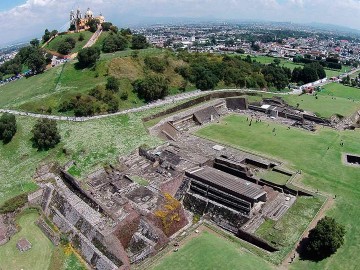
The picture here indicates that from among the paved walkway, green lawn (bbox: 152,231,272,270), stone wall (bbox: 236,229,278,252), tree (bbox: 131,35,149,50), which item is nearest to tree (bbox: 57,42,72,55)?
tree (bbox: 131,35,149,50)

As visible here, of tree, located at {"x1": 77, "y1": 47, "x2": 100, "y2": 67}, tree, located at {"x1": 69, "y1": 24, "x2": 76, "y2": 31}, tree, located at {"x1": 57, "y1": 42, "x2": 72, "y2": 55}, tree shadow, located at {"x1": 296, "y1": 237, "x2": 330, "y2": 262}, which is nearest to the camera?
tree shadow, located at {"x1": 296, "y1": 237, "x2": 330, "y2": 262}

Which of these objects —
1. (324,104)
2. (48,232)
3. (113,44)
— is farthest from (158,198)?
(113,44)

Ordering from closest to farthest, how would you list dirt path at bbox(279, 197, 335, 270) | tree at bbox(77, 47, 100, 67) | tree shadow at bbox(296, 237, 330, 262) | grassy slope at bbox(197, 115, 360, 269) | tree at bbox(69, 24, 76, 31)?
dirt path at bbox(279, 197, 335, 270), tree shadow at bbox(296, 237, 330, 262), grassy slope at bbox(197, 115, 360, 269), tree at bbox(77, 47, 100, 67), tree at bbox(69, 24, 76, 31)

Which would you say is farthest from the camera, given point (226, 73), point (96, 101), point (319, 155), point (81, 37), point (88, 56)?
point (81, 37)

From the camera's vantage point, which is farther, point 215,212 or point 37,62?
point 37,62

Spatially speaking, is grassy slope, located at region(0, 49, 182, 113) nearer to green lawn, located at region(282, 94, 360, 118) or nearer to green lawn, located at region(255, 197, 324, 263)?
green lawn, located at region(282, 94, 360, 118)

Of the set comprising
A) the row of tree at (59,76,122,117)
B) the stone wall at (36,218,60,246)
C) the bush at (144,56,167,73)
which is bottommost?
the stone wall at (36,218,60,246)

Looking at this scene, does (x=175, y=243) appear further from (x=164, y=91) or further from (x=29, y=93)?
(x=29, y=93)

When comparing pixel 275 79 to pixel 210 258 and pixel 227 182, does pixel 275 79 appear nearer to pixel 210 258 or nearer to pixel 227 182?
pixel 227 182
